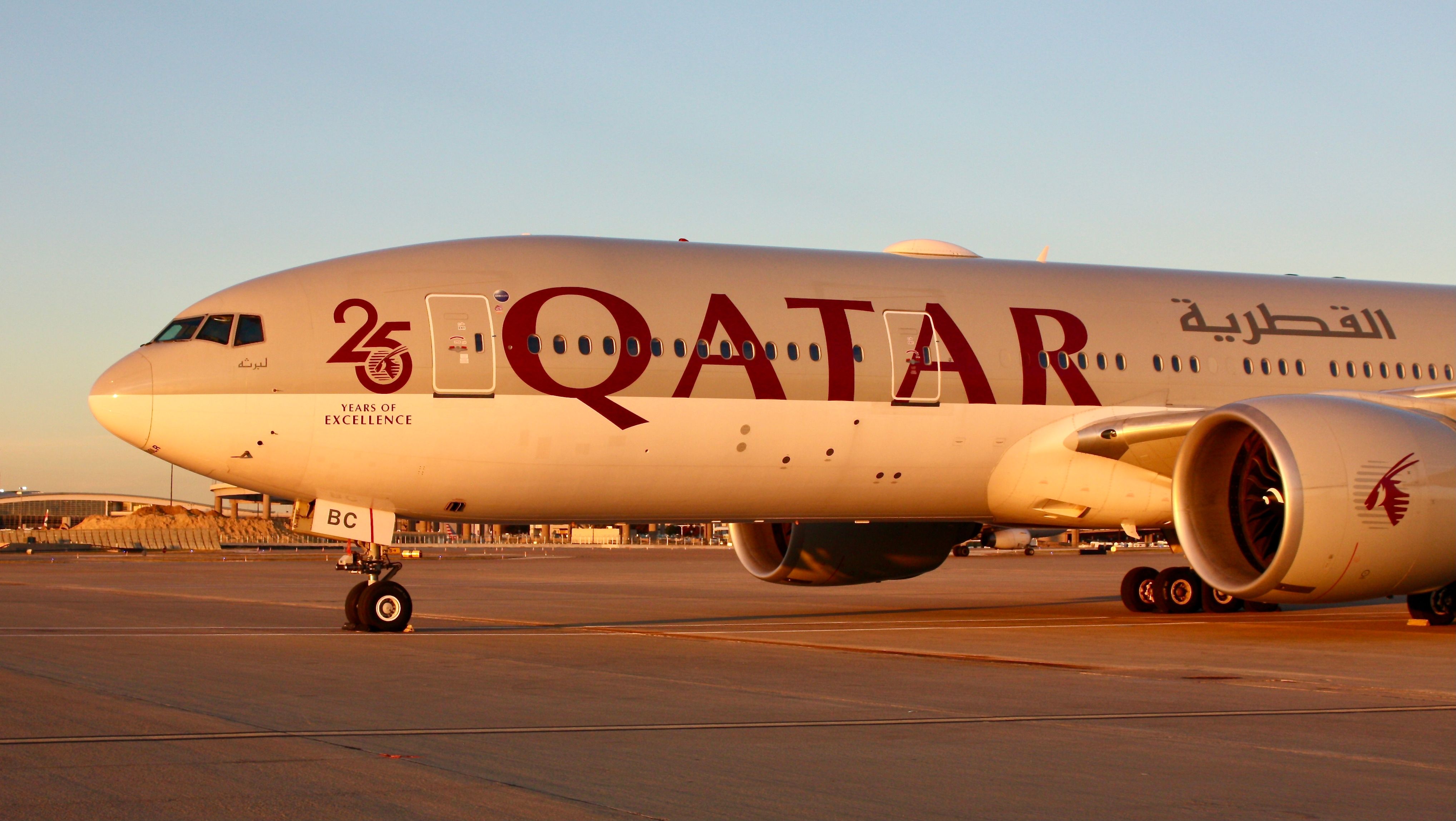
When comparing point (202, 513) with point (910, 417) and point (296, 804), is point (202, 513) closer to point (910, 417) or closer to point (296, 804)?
point (910, 417)

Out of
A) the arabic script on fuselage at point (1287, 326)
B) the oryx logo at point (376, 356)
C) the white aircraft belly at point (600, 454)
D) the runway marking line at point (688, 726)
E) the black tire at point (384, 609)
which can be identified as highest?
the arabic script on fuselage at point (1287, 326)

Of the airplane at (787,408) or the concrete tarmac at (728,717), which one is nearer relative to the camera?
the concrete tarmac at (728,717)

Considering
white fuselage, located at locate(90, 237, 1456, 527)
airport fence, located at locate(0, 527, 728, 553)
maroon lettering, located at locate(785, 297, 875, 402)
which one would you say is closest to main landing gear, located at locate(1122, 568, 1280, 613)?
white fuselage, located at locate(90, 237, 1456, 527)

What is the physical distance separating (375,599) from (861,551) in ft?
23.3

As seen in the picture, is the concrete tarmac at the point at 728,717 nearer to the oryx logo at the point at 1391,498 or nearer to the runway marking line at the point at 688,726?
the runway marking line at the point at 688,726

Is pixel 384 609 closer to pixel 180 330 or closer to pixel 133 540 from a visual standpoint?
pixel 180 330

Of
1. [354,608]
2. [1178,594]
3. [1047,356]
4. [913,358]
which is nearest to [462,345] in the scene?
[354,608]

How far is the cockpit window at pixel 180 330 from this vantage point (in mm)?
15398

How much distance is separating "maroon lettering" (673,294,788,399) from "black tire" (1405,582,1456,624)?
7.99m

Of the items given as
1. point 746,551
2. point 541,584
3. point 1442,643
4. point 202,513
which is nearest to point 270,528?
point 202,513

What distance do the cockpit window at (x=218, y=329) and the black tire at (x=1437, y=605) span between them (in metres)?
13.7

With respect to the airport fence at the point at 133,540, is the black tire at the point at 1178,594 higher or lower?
lower

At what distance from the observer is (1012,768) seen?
7230mm

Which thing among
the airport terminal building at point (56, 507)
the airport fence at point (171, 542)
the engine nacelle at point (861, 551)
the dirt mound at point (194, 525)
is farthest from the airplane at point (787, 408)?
the airport terminal building at point (56, 507)
